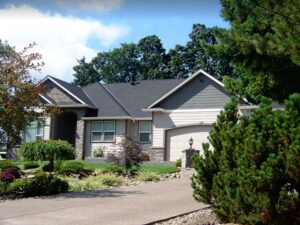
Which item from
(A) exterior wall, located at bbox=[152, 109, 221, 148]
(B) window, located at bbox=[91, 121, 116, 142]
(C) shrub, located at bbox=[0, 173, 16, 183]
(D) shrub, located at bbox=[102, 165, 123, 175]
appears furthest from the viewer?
(B) window, located at bbox=[91, 121, 116, 142]

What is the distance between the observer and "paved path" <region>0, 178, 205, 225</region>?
8.98 metres

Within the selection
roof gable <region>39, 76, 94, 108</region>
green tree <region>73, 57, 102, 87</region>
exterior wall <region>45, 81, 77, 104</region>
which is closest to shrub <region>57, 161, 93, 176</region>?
roof gable <region>39, 76, 94, 108</region>

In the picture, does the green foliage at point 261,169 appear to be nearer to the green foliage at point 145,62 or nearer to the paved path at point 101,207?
the paved path at point 101,207

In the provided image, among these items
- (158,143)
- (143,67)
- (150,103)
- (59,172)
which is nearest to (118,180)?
(59,172)

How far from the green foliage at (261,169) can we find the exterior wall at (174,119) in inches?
785

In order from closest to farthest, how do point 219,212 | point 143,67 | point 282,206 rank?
1. point 282,206
2. point 219,212
3. point 143,67

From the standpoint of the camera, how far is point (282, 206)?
733 centimetres

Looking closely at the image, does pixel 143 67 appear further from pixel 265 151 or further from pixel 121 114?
pixel 265 151

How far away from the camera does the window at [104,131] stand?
102ft

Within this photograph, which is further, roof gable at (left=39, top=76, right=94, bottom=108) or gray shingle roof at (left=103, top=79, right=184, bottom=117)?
gray shingle roof at (left=103, top=79, right=184, bottom=117)

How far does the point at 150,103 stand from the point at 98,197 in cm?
1948

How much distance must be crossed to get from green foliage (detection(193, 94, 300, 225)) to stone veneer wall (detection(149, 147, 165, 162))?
19.8 meters

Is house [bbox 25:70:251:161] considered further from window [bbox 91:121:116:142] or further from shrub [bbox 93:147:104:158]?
shrub [bbox 93:147:104:158]

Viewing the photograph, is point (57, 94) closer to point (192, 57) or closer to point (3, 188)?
point (3, 188)
